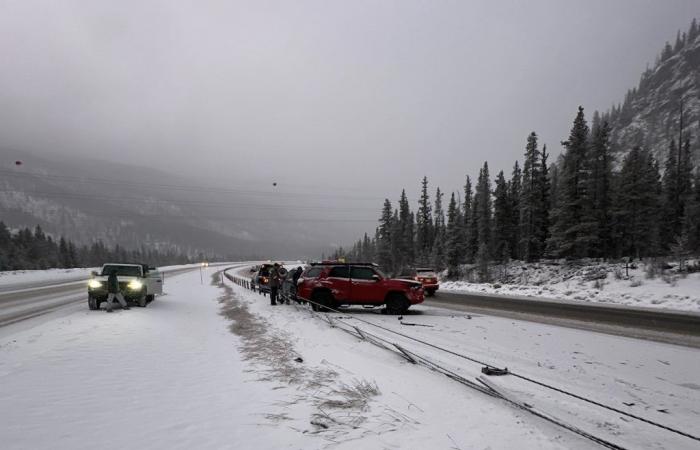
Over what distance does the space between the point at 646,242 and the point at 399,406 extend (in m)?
50.9

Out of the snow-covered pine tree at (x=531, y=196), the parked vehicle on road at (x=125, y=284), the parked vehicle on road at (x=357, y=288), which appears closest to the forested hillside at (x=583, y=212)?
the snow-covered pine tree at (x=531, y=196)

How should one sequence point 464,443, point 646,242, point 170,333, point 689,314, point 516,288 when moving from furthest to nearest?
point 646,242 < point 516,288 < point 689,314 < point 170,333 < point 464,443

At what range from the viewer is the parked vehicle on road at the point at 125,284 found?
15570mm

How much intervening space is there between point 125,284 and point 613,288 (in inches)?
1051

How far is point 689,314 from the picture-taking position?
46.1 ft

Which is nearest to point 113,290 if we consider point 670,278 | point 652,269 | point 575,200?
point 670,278

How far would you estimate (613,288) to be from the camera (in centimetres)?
2294

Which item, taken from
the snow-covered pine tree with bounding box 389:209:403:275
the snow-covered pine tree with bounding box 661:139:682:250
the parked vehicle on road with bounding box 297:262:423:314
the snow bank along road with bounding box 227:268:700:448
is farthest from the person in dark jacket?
the snow-covered pine tree with bounding box 389:209:403:275

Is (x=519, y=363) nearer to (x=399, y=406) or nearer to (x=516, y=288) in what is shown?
(x=399, y=406)

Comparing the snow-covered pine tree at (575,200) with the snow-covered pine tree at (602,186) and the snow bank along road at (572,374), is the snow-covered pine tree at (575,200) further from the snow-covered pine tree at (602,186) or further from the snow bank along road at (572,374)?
the snow bank along road at (572,374)

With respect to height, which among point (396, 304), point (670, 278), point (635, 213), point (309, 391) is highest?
point (635, 213)

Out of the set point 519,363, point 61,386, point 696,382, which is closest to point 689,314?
point 696,382

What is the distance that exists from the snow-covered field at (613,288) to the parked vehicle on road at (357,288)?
37.4 feet

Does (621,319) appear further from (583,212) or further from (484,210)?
(484,210)
